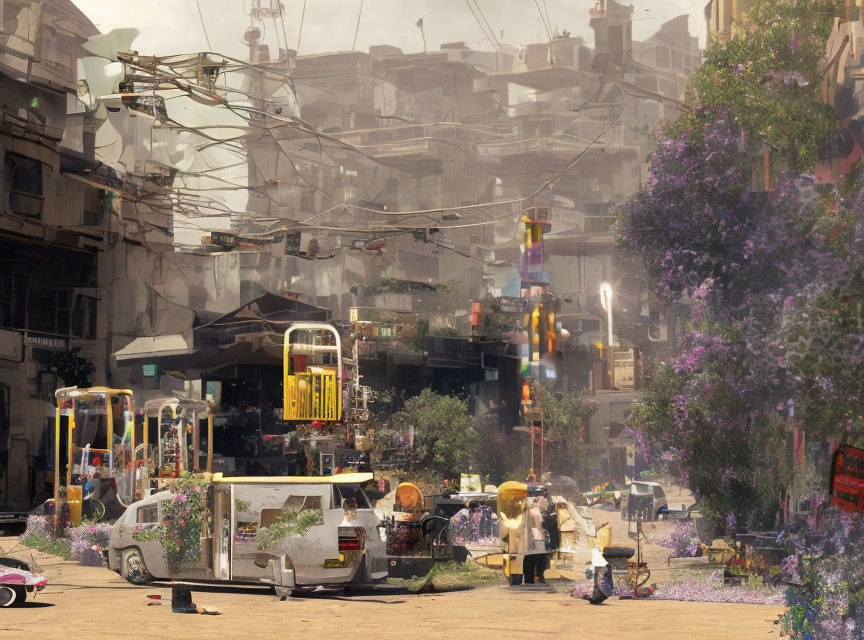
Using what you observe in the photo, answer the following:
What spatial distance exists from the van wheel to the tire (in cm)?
254

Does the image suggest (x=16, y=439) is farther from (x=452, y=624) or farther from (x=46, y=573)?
(x=452, y=624)

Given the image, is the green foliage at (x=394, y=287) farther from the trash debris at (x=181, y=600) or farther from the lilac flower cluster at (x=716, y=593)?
the trash debris at (x=181, y=600)

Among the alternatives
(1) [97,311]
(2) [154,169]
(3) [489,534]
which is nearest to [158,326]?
(1) [97,311]

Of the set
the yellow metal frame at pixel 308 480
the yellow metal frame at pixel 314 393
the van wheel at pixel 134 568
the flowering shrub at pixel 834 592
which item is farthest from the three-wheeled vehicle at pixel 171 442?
the flowering shrub at pixel 834 592

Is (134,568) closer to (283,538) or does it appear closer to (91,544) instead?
(283,538)

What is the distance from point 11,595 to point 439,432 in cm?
2419

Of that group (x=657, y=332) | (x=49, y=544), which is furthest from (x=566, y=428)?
(x=49, y=544)

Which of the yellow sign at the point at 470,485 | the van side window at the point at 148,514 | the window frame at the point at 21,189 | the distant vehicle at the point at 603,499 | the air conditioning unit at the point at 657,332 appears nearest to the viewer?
the van side window at the point at 148,514

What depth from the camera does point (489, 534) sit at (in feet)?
92.6

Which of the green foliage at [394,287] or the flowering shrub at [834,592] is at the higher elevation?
the green foliage at [394,287]

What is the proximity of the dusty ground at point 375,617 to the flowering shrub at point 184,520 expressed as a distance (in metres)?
0.62

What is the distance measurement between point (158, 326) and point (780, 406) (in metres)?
29.2

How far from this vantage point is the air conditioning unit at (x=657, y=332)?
156 ft

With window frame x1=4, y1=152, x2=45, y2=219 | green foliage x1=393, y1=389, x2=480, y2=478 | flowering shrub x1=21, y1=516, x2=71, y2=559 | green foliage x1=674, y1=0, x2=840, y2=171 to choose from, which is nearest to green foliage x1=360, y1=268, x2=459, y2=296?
green foliage x1=393, y1=389, x2=480, y2=478
